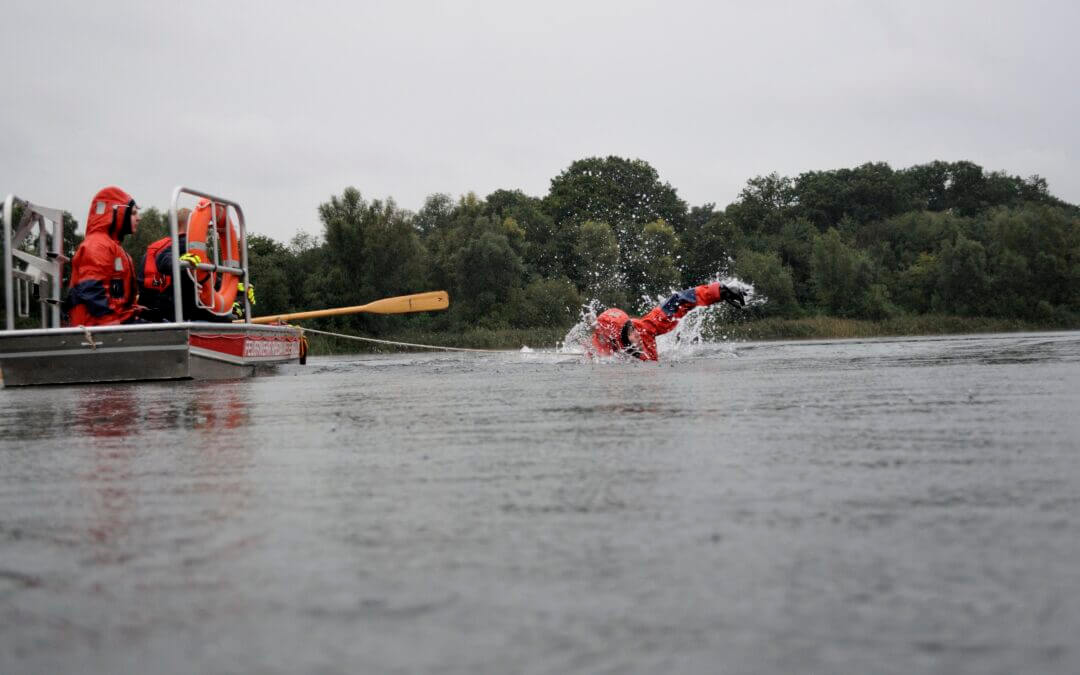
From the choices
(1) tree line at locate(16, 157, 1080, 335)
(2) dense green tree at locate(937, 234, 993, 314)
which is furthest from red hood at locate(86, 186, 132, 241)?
(2) dense green tree at locate(937, 234, 993, 314)

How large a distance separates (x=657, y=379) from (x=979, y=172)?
283 feet

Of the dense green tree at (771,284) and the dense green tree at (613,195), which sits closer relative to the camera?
the dense green tree at (771,284)

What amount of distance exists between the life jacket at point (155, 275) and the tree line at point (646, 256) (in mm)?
32320

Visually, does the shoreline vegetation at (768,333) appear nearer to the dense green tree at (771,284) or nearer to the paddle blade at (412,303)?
the dense green tree at (771,284)

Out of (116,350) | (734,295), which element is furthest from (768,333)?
(116,350)

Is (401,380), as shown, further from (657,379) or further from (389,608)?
(389,608)

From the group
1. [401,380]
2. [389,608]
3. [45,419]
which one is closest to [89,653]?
[389,608]

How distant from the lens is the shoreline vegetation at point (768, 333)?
36.8 metres

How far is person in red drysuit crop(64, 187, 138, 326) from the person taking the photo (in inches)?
501

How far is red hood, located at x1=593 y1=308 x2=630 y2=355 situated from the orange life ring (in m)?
4.71

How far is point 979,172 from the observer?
287 feet

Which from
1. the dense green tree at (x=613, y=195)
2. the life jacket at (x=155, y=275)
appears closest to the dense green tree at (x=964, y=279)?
the dense green tree at (x=613, y=195)

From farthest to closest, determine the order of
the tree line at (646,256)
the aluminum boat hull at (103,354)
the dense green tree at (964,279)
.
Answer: the dense green tree at (964,279)
the tree line at (646,256)
the aluminum boat hull at (103,354)

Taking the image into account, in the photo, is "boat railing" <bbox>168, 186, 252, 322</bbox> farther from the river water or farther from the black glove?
the river water
